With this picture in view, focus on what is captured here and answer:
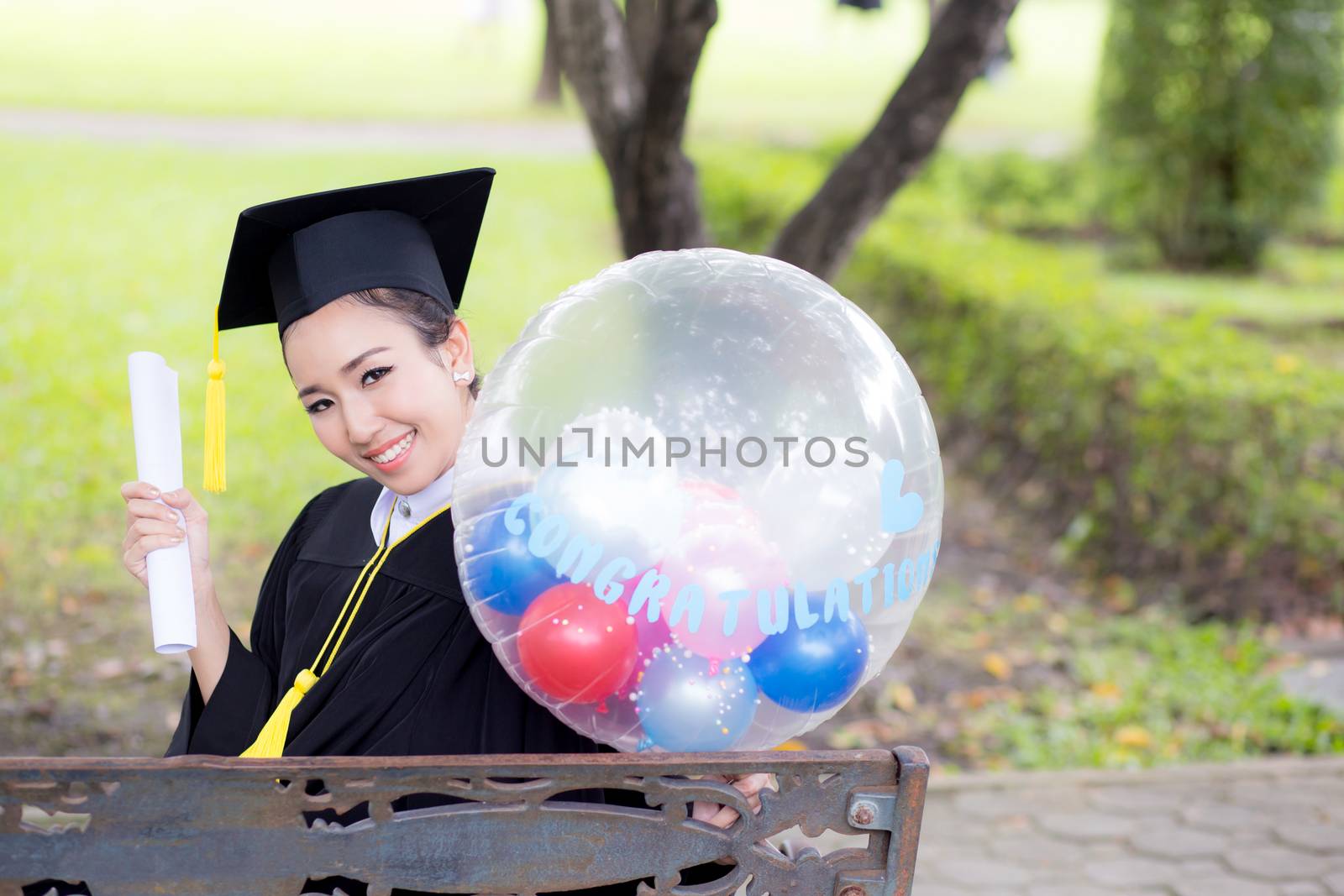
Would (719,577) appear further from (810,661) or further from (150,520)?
(150,520)

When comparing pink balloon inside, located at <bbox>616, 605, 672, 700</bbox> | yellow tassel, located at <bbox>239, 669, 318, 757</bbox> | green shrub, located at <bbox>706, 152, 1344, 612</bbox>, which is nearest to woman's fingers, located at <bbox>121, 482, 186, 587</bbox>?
yellow tassel, located at <bbox>239, 669, 318, 757</bbox>

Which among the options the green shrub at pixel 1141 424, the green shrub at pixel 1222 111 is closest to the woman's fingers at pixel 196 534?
the green shrub at pixel 1141 424

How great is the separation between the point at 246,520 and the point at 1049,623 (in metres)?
3.49

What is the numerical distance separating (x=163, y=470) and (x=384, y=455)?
1.01 feet

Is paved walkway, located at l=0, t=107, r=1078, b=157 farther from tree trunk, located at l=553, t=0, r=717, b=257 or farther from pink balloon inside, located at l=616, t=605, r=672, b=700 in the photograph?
pink balloon inside, located at l=616, t=605, r=672, b=700

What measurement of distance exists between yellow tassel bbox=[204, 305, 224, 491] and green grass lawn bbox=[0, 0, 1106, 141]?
13.2m

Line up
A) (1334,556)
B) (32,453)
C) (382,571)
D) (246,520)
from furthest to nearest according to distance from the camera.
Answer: (32,453) < (246,520) < (1334,556) < (382,571)

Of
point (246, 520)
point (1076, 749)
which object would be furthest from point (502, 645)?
point (246, 520)

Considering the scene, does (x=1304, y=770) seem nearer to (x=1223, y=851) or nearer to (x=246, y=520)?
(x=1223, y=851)

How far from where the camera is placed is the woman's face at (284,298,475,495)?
6.30 feet

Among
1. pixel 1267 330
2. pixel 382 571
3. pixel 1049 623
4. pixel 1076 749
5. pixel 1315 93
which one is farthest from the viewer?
pixel 1315 93

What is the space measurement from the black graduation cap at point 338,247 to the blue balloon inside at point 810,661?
79 cm

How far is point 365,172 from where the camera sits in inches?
529

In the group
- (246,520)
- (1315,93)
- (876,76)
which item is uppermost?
(876,76)
